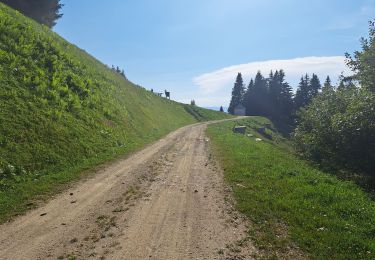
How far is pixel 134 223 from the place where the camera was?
10.6m

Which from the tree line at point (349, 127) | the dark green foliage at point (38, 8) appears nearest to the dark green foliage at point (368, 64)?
the tree line at point (349, 127)

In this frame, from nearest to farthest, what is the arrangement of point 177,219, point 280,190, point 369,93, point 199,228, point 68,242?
point 68,242, point 199,228, point 177,219, point 280,190, point 369,93

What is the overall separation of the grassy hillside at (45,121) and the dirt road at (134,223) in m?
1.81

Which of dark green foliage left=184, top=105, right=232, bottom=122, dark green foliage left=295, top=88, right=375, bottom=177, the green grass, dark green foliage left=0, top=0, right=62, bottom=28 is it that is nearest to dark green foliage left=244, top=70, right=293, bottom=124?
dark green foliage left=184, top=105, right=232, bottom=122

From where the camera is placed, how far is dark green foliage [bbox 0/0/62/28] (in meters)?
55.9

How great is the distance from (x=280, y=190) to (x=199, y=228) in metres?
5.58

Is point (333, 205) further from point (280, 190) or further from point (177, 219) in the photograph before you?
point (177, 219)

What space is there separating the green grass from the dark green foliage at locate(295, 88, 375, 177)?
5651mm

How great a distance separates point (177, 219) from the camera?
1109 cm

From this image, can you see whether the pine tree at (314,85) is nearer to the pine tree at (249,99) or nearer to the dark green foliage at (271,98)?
the dark green foliage at (271,98)

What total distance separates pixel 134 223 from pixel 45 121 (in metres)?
14.0

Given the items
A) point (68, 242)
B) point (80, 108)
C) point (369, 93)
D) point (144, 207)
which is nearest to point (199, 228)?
point (144, 207)

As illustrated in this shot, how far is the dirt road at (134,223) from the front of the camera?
8703 mm

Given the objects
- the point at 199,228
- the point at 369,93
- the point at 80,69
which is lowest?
the point at 199,228
